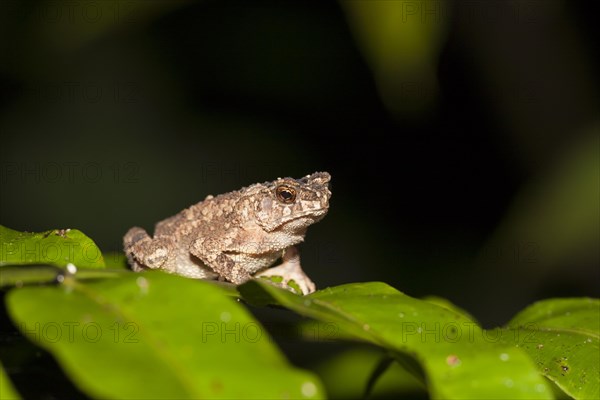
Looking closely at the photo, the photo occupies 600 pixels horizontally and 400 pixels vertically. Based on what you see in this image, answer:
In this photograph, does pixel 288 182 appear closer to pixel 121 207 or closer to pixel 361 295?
pixel 361 295

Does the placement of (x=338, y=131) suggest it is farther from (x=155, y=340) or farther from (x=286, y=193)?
(x=155, y=340)

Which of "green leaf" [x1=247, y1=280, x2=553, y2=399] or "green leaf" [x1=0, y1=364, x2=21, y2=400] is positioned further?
"green leaf" [x1=247, y1=280, x2=553, y2=399]

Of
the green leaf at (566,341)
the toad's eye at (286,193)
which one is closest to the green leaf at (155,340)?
the green leaf at (566,341)

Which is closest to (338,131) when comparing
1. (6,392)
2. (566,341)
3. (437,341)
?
(566,341)

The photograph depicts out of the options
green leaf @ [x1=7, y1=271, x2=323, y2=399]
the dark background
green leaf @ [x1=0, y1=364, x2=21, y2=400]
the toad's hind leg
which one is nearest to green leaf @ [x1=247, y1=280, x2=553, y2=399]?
green leaf @ [x1=7, y1=271, x2=323, y2=399]

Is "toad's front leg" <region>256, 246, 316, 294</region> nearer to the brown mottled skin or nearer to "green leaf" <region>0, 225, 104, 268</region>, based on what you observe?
the brown mottled skin

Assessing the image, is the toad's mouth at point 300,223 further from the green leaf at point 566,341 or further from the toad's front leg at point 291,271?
the green leaf at point 566,341

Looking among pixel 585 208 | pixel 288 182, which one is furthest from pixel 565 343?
pixel 585 208
